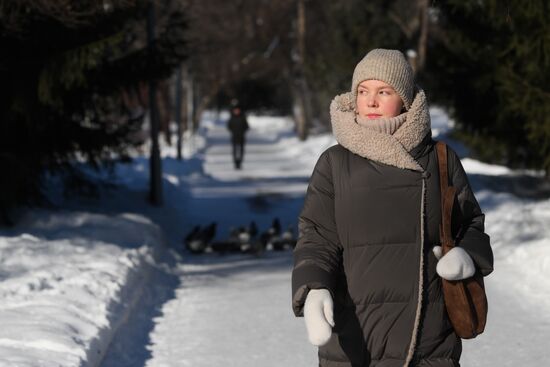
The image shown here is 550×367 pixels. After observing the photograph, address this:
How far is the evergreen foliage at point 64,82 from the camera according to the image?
42.8 feet

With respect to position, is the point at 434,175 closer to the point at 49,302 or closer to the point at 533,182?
the point at 49,302

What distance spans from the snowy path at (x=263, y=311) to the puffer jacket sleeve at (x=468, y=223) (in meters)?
3.63

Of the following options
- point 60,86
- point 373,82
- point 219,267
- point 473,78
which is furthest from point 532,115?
point 373,82

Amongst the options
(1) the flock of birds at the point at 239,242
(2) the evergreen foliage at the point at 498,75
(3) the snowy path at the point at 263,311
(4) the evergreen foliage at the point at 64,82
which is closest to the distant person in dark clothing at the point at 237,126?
(2) the evergreen foliage at the point at 498,75

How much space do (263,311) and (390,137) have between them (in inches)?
234

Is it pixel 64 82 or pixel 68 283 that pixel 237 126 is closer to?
pixel 64 82

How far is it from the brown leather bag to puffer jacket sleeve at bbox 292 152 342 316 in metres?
0.41

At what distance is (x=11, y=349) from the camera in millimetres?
6672

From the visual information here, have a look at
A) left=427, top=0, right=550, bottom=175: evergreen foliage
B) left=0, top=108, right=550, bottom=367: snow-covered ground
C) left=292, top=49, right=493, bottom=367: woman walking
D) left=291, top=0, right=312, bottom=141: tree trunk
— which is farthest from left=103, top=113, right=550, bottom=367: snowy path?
left=291, top=0, right=312, bottom=141: tree trunk

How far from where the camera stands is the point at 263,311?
9.66 metres

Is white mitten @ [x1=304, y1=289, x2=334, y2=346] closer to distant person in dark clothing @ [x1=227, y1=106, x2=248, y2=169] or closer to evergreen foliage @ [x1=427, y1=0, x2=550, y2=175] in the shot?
evergreen foliage @ [x1=427, y1=0, x2=550, y2=175]

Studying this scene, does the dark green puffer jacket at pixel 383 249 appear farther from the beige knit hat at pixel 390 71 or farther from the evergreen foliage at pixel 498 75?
the evergreen foliage at pixel 498 75

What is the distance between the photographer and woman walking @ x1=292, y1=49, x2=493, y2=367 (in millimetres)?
3904

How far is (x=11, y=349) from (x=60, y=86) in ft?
24.6
